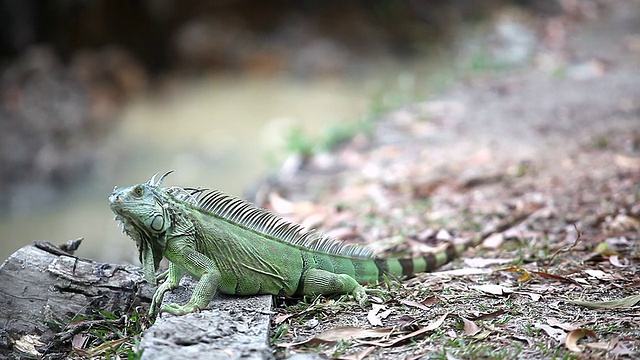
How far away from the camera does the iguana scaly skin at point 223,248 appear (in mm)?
3922

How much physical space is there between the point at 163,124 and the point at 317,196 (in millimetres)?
7736

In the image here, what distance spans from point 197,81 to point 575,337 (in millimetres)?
14445

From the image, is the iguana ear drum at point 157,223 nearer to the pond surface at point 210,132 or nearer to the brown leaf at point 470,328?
the brown leaf at point 470,328

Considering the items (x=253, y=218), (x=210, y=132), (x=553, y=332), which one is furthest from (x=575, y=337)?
(x=210, y=132)

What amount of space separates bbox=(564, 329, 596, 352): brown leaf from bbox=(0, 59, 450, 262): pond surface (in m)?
5.40

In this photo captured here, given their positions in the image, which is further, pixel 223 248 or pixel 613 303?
pixel 223 248

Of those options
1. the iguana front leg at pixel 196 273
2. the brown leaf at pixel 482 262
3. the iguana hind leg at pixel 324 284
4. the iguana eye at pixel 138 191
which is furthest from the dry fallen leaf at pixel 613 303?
the iguana eye at pixel 138 191

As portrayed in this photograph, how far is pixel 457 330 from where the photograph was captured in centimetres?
378

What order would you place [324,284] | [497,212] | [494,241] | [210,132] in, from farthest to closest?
[210,132], [497,212], [494,241], [324,284]

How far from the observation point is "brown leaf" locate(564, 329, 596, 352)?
3.46m

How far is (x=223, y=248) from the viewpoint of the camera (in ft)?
13.5

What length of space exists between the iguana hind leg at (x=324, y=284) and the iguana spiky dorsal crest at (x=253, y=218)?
19 centimetres

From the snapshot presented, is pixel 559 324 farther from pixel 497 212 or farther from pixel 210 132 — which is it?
pixel 210 132

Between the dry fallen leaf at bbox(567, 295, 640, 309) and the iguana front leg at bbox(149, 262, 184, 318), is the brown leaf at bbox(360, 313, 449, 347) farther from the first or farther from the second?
the iguana front leg at bbox(149, 262, 184, 318)
